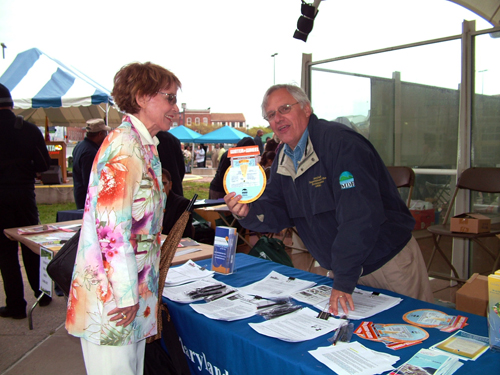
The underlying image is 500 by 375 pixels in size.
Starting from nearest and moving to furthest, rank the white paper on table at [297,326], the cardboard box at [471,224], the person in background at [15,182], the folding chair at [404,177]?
1. the white paper on table at [297,326]
2. the person in background at [15,182]
3. the cardboard box at [471,224]
4. the folding chair at [404,177]

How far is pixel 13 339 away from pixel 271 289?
264 cm

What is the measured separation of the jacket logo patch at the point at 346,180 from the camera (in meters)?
1.53

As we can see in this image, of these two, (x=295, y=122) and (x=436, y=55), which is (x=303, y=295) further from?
(x=436, y=55)

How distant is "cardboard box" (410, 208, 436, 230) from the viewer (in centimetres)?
484

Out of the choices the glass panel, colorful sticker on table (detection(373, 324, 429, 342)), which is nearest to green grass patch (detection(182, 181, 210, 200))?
the glass panel

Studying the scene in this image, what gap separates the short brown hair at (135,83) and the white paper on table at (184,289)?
893mm

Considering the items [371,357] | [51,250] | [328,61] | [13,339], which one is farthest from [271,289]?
[328,61]

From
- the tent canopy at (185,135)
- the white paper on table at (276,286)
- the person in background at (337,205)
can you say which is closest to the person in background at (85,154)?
the person in background at (337,205)

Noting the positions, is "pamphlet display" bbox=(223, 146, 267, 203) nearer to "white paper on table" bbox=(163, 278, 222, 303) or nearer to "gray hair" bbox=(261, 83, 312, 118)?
"gray hair" bbox=(261, 83, 312, 118)

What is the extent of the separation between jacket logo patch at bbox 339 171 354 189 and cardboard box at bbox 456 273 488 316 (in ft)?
4.14

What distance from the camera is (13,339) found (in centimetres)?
320

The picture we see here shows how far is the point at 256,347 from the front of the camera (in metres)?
1.30

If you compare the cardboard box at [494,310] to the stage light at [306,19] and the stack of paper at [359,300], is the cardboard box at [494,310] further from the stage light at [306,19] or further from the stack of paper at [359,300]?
the stage light at [306,19]

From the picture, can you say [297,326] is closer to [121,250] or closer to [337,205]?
[337,205]
